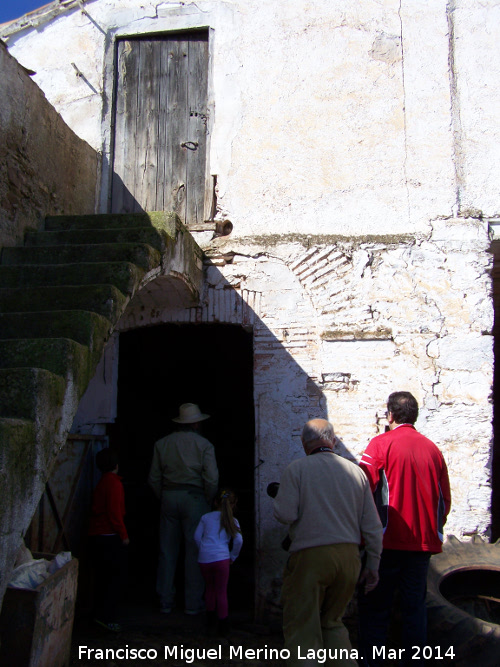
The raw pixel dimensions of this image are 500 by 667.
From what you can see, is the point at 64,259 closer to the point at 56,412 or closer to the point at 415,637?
the point at 56,412

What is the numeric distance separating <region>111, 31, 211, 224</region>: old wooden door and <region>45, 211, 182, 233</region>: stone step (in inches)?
43.4

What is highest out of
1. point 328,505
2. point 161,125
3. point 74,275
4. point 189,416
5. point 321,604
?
point 161,125

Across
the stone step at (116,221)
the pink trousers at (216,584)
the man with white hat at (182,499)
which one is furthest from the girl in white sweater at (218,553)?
the stone step at (116,221)

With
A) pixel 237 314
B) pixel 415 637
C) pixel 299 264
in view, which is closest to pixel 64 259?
pixel 237 314

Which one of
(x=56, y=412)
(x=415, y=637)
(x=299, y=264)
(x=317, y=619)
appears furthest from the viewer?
(x=299, y=264)

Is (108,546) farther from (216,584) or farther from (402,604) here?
(402,604)

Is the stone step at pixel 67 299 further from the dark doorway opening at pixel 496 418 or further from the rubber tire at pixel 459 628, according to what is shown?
the dark doorway opening at pixel 496 418

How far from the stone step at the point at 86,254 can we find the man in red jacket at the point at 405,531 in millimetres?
1946

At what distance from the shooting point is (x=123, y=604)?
Result: 197 inches

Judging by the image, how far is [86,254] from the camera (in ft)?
13.2

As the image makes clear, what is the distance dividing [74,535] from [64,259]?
7.50ft

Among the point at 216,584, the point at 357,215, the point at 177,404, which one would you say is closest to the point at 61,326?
the point at 216,584

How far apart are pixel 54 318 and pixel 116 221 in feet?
5.03

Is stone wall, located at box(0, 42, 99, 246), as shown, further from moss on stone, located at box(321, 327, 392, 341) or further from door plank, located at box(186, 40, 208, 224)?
moss on stone, located at box(321, 327, 392, 341)
